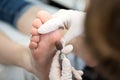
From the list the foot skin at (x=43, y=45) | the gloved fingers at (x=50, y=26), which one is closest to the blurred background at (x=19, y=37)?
the foot skin at (x=43, y=45)

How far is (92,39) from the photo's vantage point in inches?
18.3

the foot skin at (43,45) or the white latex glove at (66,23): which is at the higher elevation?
the white latex glove at (66,23)

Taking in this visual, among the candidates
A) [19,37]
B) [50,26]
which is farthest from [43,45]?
[19,37]

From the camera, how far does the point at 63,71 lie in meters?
0.81

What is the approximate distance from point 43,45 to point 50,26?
65 millimetres

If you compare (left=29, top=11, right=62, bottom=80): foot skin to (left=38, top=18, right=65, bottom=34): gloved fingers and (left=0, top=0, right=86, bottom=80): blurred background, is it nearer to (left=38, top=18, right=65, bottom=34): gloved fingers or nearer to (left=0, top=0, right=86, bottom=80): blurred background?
(left=38, top=18, right=65, bottom=34): gloved fingers

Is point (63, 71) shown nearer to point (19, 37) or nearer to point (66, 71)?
point (66, 71)

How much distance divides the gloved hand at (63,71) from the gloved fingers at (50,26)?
74 mm

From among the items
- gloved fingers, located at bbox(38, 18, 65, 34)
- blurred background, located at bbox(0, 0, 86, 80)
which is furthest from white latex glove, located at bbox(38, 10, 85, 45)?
blurred background, located at bbox(0, 0, 86, 80)

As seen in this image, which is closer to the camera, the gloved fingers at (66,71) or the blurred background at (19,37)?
the gloved fingers at (66,71)

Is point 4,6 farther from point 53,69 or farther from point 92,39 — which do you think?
point 92,39

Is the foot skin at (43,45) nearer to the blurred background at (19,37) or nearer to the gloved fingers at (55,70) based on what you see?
the gloved fingers at (55,70)

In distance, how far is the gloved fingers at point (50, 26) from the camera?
838 millimetres

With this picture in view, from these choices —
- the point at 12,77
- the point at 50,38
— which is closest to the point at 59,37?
the point at 50,38
